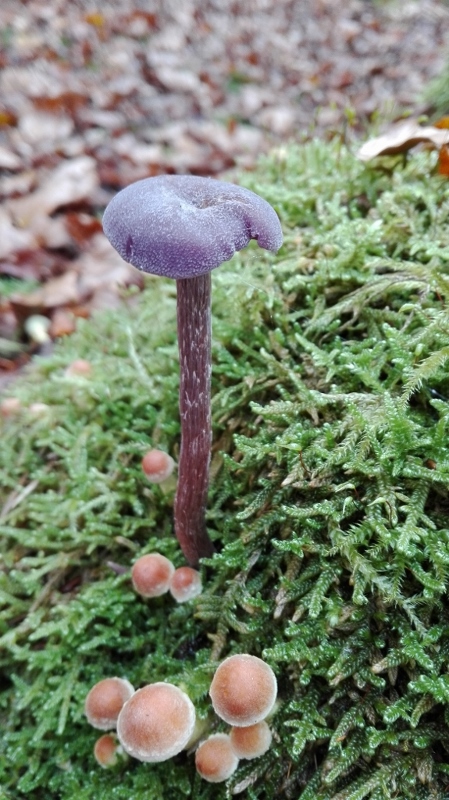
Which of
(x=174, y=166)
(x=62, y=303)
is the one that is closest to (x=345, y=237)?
(x=62, y=303)

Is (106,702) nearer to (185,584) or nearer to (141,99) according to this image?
(185,584)

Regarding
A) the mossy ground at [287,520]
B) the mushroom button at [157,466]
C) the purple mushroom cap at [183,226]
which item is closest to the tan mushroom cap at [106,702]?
the mossy ground at [287,520]

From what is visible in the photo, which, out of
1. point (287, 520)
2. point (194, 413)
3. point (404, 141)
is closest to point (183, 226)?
point (194, 413)

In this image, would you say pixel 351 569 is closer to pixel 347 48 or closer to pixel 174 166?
pixel 174 166

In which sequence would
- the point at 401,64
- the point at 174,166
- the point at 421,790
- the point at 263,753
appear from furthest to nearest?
the point at 401,64, the point at 174,166, the point at 263,753, the point at 421,790

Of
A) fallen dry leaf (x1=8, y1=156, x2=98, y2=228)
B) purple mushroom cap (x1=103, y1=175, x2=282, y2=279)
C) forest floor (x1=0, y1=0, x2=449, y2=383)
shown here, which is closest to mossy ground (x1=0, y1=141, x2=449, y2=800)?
purple mushroom cap (x1=103, y1=175, x2=282, y2=279)

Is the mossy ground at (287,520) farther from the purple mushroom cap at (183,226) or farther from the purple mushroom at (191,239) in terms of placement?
the purple mushroom cap at (183,226)

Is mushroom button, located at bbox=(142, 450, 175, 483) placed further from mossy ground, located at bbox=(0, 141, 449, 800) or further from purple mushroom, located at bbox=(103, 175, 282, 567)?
purple mushroom, located at bbox=(103, 175, 282, 567)
